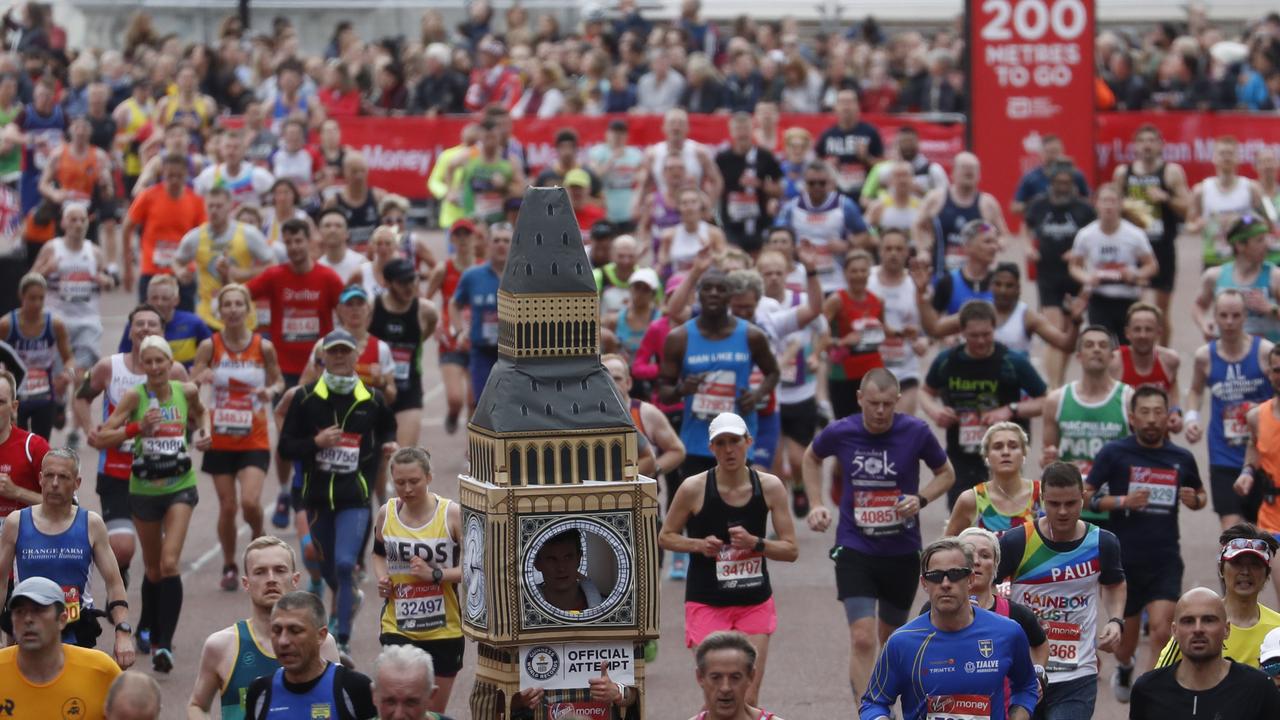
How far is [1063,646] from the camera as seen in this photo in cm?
1045

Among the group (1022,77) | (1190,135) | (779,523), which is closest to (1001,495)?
(779,523)

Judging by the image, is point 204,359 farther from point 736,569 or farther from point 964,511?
point 964,511

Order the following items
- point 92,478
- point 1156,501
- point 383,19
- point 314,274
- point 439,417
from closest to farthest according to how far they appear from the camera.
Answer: point 1156,501 < point 314,274 < point 92,478 < point 439,417 < point 383,19

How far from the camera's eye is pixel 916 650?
895cm

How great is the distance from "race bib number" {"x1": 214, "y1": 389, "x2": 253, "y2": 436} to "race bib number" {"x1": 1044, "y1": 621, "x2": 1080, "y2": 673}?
5.94 meters

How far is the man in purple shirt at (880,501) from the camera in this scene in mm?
12016

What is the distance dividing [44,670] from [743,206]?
1421cm

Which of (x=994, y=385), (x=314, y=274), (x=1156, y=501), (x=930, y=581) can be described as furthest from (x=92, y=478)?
(x=930, y=581)

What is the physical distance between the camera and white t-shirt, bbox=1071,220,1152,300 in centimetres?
1867

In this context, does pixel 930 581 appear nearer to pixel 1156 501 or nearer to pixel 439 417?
pixel 1156 501

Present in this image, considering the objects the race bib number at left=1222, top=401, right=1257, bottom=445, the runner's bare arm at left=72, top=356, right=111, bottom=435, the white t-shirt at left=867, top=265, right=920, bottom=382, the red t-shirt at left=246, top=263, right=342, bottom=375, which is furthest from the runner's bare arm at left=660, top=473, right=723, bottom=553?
the red t-shirt at left=246, top=263, right=342, bottom=375

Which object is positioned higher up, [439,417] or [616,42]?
[616,42]

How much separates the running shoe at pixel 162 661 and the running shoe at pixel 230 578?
191 centimetres

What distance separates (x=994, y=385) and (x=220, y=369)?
484 centimetres
